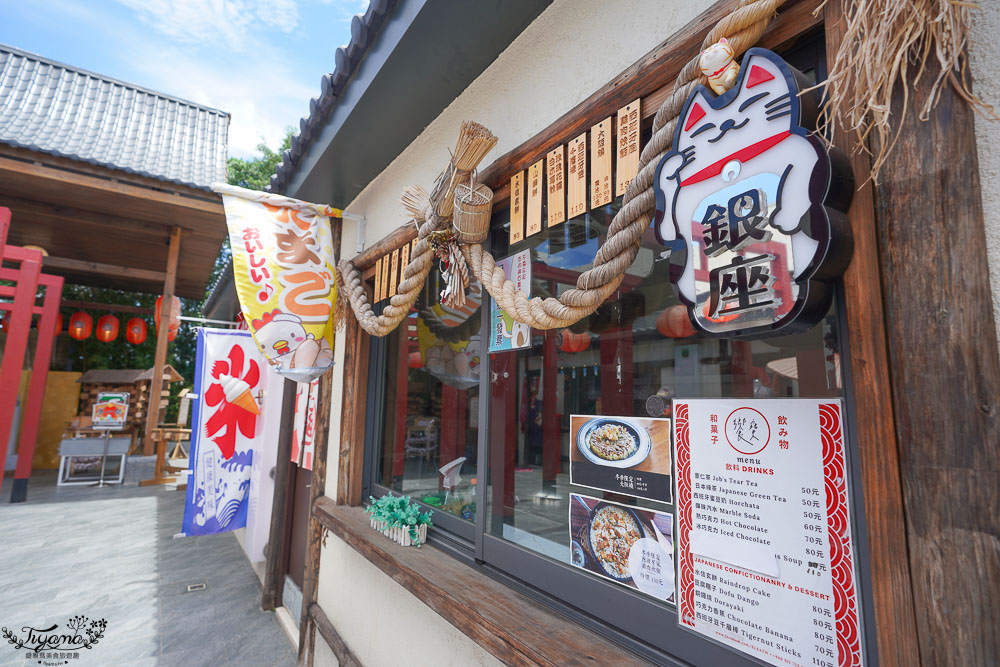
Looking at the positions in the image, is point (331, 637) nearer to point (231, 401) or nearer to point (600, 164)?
point (231, 401)

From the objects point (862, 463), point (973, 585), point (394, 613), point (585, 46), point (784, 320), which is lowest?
point (394, 613)

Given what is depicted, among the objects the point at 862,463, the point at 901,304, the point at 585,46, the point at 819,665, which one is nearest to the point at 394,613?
the point at 819,665

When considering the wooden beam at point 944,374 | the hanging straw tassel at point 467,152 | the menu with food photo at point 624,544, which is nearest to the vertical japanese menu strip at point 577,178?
the hanging straw tassel at point 467,152

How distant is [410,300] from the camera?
7.36ft

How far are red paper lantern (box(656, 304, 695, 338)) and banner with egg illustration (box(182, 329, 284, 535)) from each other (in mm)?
4167

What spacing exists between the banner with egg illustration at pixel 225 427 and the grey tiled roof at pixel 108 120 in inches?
117

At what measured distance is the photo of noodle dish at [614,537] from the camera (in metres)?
1.37

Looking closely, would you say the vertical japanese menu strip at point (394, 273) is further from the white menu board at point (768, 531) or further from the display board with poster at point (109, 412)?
the display board with poster at point (109, 412)

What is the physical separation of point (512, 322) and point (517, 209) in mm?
452

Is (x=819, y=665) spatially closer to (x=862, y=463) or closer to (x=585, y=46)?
(x=862, y=463)

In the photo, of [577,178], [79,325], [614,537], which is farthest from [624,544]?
[79,325]

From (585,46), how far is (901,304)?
1.31 m

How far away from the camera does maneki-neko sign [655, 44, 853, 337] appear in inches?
31.5

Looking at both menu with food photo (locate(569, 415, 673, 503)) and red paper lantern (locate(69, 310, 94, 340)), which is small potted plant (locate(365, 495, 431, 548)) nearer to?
menu with food photo (locate(569, 415, 673, 503))
